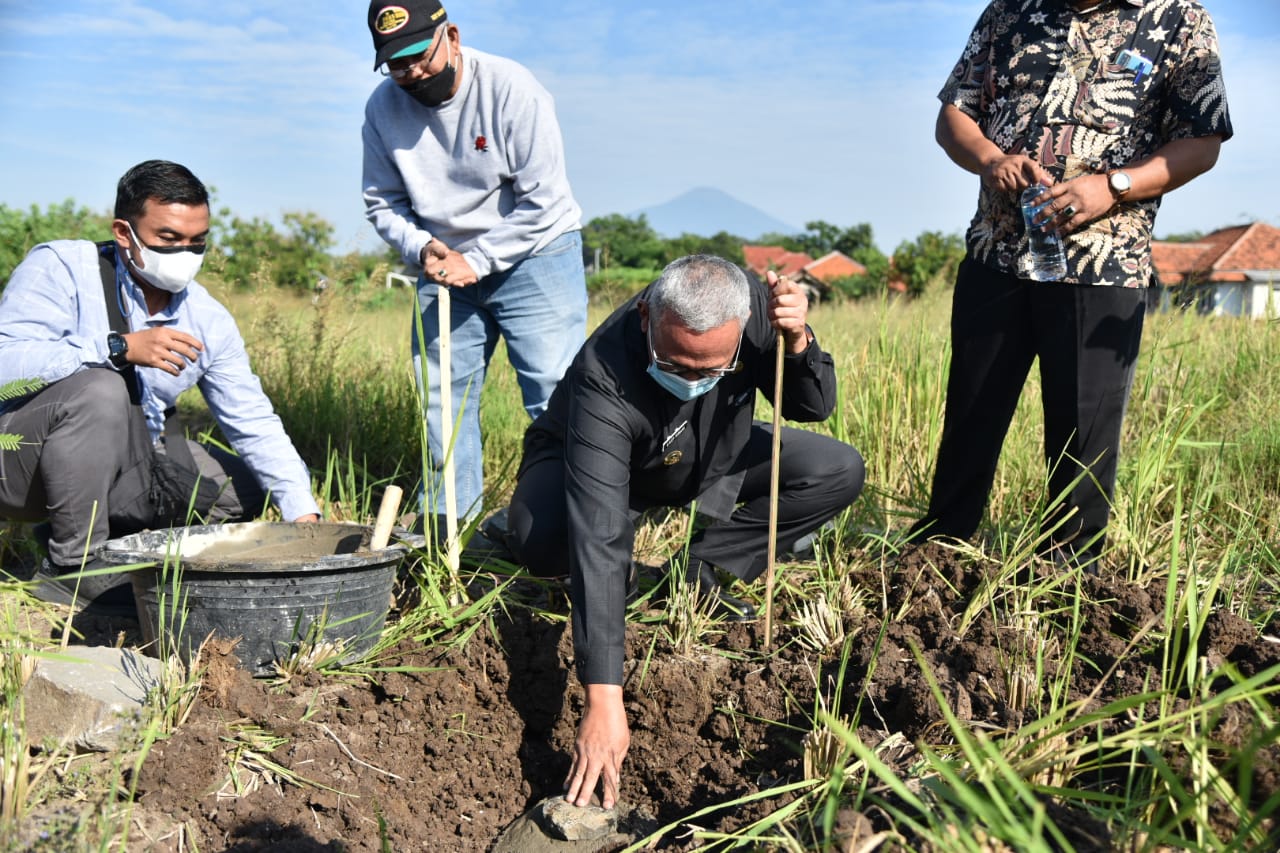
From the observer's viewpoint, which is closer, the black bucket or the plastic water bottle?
the black bucket

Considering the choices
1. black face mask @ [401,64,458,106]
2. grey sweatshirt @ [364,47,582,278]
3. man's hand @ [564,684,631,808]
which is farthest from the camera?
grey sweatshirt @ [364,47,582,278]

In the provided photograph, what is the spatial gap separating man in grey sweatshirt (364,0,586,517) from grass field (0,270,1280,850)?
508 mm

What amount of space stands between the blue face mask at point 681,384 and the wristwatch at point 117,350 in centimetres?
182

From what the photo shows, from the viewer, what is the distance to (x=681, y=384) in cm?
278

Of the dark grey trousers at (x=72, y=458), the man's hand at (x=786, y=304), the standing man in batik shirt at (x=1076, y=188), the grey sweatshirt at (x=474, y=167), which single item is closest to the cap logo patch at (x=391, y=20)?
the grey sweatshirt at (x=474, y=167)

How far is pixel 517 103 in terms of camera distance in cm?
372

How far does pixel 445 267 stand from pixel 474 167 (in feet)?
1.44

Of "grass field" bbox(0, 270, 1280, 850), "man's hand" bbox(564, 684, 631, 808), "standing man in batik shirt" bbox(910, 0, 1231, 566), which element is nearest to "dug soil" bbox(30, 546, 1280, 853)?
"grass field" bbox(0, 270, 1280, 850)

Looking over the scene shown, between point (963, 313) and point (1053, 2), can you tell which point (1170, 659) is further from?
point (1053, 2)

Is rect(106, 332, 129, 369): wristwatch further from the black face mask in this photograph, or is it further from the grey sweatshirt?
the black face mask

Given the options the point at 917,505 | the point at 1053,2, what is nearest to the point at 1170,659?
the point at 917,505

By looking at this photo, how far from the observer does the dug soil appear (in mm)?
2479

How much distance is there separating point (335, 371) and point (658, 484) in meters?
2.82

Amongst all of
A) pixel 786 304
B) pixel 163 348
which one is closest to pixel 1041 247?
pixel 786 304
